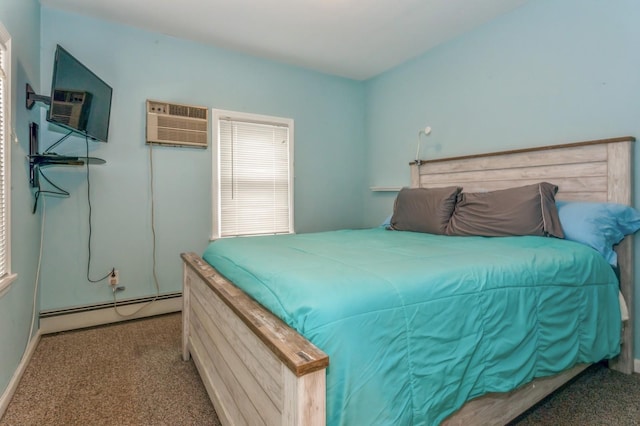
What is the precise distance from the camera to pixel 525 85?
2.51 meters

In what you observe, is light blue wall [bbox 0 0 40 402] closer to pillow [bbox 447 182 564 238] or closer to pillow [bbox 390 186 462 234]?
pillow [bbox 390 186 462 234]

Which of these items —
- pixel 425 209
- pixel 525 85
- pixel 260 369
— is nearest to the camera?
pixel 260 369

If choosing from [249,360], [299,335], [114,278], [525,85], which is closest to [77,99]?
[114,278]

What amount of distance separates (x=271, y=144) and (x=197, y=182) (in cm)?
88

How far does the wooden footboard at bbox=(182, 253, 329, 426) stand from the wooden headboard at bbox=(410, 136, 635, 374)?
2.17 metres

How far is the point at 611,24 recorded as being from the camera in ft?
6.75

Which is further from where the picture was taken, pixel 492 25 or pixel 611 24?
pixel 492 25

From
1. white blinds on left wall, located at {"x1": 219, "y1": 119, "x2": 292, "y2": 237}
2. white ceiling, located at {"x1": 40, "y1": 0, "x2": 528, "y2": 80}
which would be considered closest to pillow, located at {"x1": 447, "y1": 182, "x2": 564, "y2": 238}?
white ceiling, located at {"x1": 40, "y1": 0, "x2": 528, "y2": 80}

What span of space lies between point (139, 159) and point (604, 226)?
11.2 ft

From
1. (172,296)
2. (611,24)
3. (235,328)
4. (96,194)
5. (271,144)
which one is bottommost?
(172,296)

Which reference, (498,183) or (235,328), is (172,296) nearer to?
(235,328)

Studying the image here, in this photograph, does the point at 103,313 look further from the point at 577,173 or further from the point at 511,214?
the point at 577,173

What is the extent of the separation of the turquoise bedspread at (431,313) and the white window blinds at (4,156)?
106 cm

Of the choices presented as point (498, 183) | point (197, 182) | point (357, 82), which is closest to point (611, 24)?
point (498, 183)
